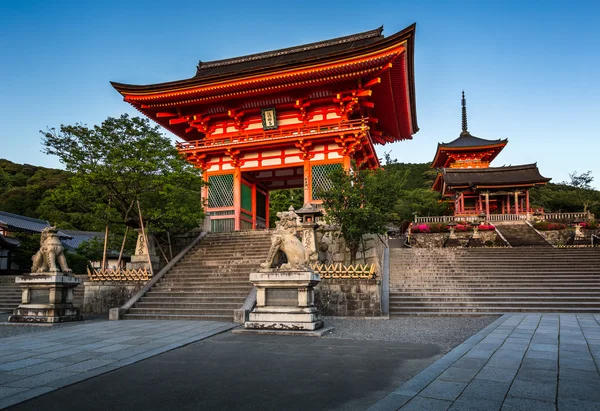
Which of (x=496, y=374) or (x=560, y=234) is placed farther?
(x=560, y=234)

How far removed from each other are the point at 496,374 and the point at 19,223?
39429 millimetres

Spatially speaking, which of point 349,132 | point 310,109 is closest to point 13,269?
point 310,109

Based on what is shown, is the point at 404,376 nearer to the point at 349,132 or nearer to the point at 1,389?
the point at 1,389

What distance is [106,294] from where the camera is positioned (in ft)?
49.3

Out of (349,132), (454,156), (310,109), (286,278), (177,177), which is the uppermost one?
(454,156)

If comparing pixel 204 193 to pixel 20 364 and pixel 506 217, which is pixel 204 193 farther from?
pixel 506 217

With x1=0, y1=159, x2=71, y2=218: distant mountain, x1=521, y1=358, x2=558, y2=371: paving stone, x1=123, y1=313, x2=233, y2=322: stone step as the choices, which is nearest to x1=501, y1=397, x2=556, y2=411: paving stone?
x1=521, y1=358, x2=558, y2=371: paving stone

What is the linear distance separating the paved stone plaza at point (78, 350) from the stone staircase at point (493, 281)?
7.27 meters

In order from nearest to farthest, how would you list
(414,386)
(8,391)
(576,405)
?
(576,405)
(414,386)
(8,391)

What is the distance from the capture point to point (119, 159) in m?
15.5

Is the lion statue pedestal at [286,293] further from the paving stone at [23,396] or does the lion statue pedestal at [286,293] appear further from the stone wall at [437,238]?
the stone wall at [437,238]

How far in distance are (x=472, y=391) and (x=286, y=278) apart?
575 cm

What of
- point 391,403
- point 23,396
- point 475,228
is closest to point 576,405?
point 391,403

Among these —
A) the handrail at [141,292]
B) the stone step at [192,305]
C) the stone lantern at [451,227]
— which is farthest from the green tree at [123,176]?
the stone lantern at [451,227]
